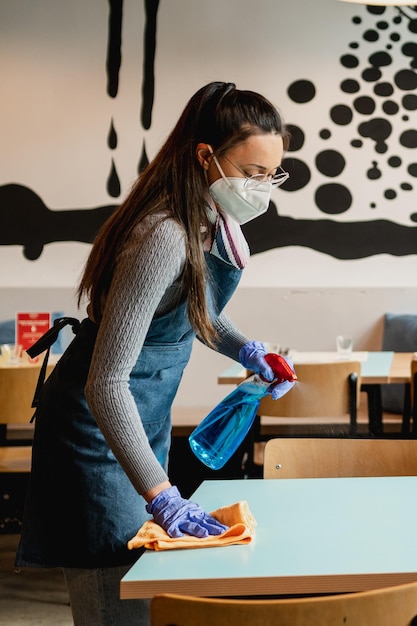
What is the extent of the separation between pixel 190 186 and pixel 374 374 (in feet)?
8.01

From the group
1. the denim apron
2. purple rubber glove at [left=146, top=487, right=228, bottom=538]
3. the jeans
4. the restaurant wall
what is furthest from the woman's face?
the restaurant wall

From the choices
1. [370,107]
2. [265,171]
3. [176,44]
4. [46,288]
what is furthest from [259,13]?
[265,171]

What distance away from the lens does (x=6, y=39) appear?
5227 millimetres

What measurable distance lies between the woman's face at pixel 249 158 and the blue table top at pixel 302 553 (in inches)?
24.8

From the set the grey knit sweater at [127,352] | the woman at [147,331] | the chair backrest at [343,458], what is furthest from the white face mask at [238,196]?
the chair backrest at [343,458]

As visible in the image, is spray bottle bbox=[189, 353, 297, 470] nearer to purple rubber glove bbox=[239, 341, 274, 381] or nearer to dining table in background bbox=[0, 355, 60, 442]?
purple rubber glove bbox=[239, 341, 274, 381]

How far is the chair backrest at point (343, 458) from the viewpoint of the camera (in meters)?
2.11

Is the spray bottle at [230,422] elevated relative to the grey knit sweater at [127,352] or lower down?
lower down

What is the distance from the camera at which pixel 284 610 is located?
3.53ft

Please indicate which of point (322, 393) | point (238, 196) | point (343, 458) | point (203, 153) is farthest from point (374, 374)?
point (203, 153)

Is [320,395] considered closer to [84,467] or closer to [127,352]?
[84,467]

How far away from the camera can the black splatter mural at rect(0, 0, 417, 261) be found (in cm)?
521

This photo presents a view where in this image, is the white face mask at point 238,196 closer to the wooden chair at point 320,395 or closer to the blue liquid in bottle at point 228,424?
the blue liquid in bottle at point 228,424

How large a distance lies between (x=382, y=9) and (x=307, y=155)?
37.7 inches
